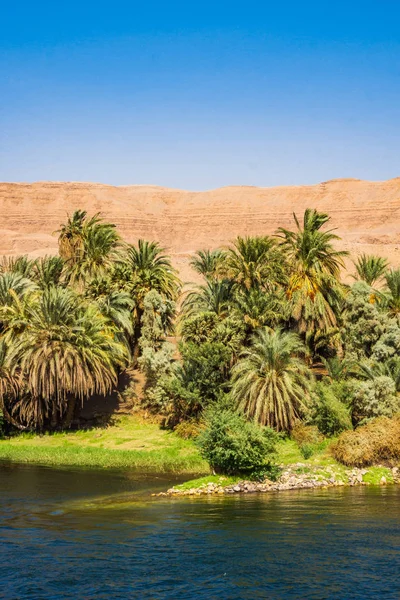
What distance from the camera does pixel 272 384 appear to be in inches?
1588

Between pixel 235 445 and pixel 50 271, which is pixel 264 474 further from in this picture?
pixel 50 271

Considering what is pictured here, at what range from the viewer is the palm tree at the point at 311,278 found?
46594 millimetres

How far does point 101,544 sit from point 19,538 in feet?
9.74

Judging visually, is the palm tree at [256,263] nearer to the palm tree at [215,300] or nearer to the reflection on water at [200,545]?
the palm tree at [215,300]

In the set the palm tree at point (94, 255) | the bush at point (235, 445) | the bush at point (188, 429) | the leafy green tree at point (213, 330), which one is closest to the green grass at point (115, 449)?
the bush at point (188, 429)

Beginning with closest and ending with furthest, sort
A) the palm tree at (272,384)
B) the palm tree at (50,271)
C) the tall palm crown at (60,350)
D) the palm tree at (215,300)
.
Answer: the palm tree at (272,384) → the tall palm crown at (60,350) → the palm tree at (215,300) → the palm tree at (50,271)

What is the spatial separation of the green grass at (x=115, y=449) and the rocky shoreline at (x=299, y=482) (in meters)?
4.88

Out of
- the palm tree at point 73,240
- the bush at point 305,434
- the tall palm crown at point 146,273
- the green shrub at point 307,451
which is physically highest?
the palm tree at point 73,240

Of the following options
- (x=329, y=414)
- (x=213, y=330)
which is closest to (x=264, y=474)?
(x=329, y=414)

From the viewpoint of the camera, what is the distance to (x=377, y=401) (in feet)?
128

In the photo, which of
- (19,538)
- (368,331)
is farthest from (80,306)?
(19,538)

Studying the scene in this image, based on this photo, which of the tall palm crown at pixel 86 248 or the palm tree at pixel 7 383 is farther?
the tall palm crown at pixel 86 248

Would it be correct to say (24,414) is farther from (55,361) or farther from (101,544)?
(101,544)

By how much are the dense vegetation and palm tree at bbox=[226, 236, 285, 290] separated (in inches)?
Answer: 3.5
